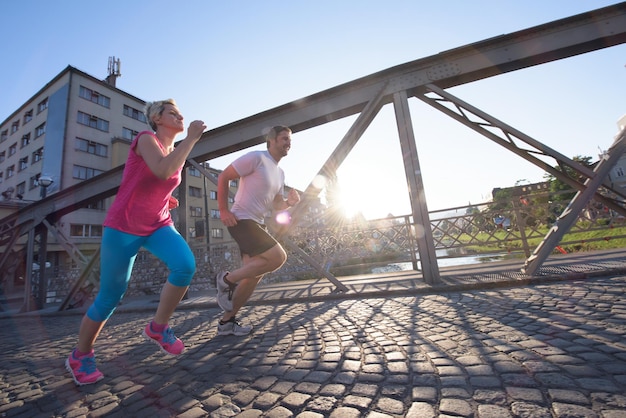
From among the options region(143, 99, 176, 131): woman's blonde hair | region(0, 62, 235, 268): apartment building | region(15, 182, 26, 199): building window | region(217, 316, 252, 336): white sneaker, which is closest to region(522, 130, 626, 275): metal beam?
region(217, 316, 252, 336): white sneaker

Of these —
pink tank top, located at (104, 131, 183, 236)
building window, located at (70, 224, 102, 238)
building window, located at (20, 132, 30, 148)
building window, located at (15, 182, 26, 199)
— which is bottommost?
pink tank top, located at (104, 131, 183, 236)

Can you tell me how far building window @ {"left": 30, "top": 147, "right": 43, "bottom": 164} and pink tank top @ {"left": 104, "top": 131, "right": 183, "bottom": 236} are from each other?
3494 centimetres

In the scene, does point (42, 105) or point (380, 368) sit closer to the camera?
point (380, 368)

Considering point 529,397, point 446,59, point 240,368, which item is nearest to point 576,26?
point 446,59

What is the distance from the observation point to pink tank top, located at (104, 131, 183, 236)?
204cm

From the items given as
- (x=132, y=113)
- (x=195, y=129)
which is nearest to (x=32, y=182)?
(x=132, y=113)

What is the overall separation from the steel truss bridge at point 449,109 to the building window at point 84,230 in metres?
24.8

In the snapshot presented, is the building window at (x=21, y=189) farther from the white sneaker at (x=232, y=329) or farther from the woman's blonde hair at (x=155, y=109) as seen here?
the white sneaker at (x=232, y=329)

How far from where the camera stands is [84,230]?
25.3 meters

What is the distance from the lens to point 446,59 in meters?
4.46

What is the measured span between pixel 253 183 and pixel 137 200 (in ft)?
3.49

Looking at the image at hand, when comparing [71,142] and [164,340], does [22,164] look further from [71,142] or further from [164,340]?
[164,340]

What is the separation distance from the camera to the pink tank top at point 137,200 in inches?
80.4

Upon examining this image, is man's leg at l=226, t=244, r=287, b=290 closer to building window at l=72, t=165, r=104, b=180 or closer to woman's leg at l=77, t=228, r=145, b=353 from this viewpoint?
woman's leg at l=77, t=228, r=145, b=353
